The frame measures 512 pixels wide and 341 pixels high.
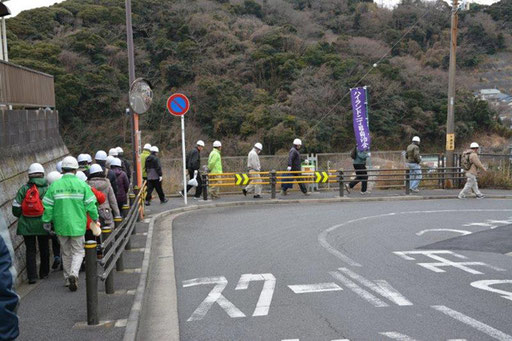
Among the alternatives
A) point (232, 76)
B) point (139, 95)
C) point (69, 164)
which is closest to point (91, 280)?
point (69, 164)

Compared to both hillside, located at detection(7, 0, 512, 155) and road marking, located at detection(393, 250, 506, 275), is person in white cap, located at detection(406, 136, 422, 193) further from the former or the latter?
hillside, located at detection(7, 0, 512, 155)

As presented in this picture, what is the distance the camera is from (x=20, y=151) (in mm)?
10250

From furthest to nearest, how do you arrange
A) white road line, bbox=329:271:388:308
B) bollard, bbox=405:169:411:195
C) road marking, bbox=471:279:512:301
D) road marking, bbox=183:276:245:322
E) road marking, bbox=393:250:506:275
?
bollard, bbox=405:169:411:195
road marking, bbox=393:250:506:275
road marking, bbox=471:279:512:301
white road line, bbox=329:271:388:308
road marking, bbox=183:276:245:322

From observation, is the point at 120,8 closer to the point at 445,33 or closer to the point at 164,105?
the point at 164,105

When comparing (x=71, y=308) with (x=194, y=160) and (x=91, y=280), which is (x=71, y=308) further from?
(x=194, y=160)

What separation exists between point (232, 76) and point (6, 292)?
38.5m

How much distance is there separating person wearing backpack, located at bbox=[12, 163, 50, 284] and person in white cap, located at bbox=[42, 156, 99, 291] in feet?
1.13

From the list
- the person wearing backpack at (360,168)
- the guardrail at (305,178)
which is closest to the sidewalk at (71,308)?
the guardrail at (305,178)

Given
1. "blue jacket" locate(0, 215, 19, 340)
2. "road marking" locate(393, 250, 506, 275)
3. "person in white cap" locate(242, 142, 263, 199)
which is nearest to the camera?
"blue jacket" locate(0, 215, 19, 340)

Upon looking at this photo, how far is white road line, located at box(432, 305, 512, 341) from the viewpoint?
577cm

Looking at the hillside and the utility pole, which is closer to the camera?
the utility pole

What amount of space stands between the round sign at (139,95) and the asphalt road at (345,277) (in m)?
3.35

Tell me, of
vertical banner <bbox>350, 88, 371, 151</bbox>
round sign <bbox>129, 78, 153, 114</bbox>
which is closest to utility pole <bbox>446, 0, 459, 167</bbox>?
vertical banner <bbox>350, 88, 371, 151</bbox>

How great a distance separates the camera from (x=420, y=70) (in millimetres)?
42688
